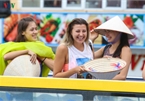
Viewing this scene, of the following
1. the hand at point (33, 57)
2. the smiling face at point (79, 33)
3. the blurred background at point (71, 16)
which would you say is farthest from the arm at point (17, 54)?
the blurred background at point (71, 16)

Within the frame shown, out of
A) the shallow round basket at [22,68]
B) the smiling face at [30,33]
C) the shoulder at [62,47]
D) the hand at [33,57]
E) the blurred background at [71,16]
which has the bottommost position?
the blurred background at [71,16]

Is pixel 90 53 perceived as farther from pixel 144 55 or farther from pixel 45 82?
pixel 144 55

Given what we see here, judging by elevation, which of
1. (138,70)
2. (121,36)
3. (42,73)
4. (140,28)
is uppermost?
(121,36)

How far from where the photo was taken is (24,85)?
9.60 feet

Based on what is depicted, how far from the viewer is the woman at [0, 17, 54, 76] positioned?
3808mm

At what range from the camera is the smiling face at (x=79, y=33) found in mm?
3693

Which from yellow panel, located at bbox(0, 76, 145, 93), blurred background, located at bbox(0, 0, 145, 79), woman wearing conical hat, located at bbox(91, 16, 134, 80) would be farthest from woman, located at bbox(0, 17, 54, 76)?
blurred background, located at bbox(0, 0, 145, 79)

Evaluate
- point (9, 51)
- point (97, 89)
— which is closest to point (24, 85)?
point (97, 89)

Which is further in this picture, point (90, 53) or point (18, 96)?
point (90, 53)

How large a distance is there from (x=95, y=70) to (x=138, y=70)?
11.6 m

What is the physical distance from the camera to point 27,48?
3891 mm

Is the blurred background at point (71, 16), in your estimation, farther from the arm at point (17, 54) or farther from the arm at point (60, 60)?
the arm at point (60, 60)

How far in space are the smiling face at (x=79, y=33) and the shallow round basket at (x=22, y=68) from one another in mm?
344

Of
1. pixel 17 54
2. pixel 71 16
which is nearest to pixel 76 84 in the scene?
pixel 17 54
